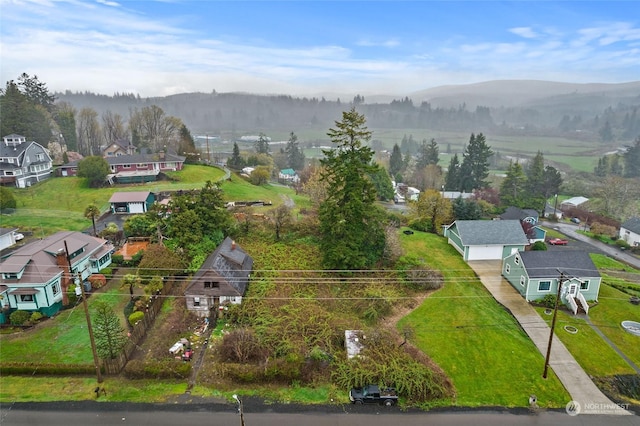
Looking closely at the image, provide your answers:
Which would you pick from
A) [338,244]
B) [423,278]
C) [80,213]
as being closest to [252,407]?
[338,244]

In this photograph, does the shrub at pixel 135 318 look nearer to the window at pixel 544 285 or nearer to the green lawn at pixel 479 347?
the green lawn at pixel 479 347

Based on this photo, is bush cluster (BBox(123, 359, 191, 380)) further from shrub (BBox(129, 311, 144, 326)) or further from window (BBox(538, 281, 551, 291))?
window (BBox(538, 281, 551, 291))

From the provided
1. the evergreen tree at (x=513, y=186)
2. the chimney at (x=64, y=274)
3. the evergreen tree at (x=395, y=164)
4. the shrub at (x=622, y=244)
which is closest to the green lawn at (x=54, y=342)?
the chimney at (x=64, y=274)

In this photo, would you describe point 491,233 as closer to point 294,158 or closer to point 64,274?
point 64,274

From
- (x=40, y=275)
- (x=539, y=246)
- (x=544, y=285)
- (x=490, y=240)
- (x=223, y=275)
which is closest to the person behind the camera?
(x=40, y=275)

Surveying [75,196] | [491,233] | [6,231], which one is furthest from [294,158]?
[6,231]
